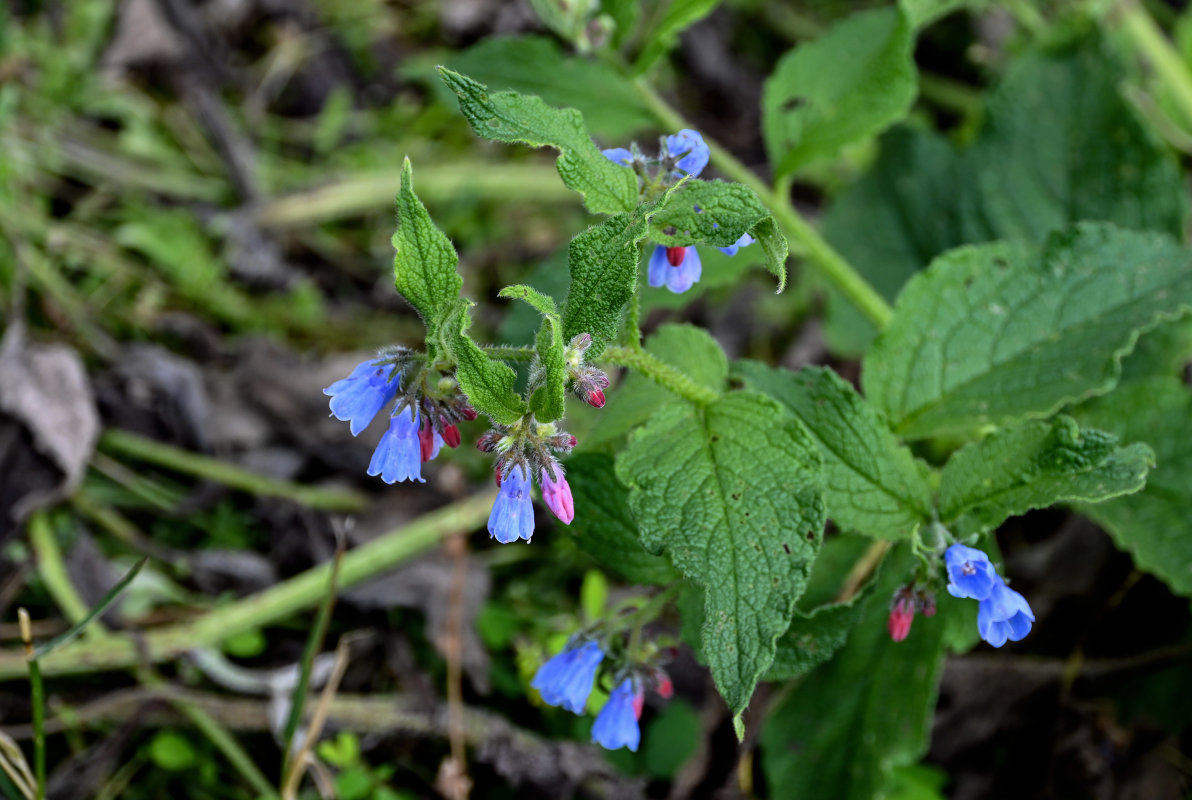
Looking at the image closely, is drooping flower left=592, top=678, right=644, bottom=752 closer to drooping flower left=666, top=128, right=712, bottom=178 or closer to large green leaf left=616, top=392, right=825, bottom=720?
large green leaf left=616, top=392, right=825, bottom=720

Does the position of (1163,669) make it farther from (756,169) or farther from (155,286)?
→ (155,286)

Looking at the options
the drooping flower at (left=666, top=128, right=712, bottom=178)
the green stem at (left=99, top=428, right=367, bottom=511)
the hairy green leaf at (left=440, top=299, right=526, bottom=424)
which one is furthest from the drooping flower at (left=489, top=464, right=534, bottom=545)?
the green stem at (left=99, top=428, right=367, bottom=511)

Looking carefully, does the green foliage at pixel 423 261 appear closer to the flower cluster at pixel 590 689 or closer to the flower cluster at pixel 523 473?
the flower cluster at pixel 523 473

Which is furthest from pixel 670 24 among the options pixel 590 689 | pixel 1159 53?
pixel 1159 53

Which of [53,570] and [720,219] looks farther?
[53,570]

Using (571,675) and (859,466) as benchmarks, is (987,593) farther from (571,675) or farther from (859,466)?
(571,675)

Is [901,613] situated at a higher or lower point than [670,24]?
lower

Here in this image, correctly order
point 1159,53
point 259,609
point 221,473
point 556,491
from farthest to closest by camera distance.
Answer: point 1159,53
point 221,473
point 259,609
point 556,491
